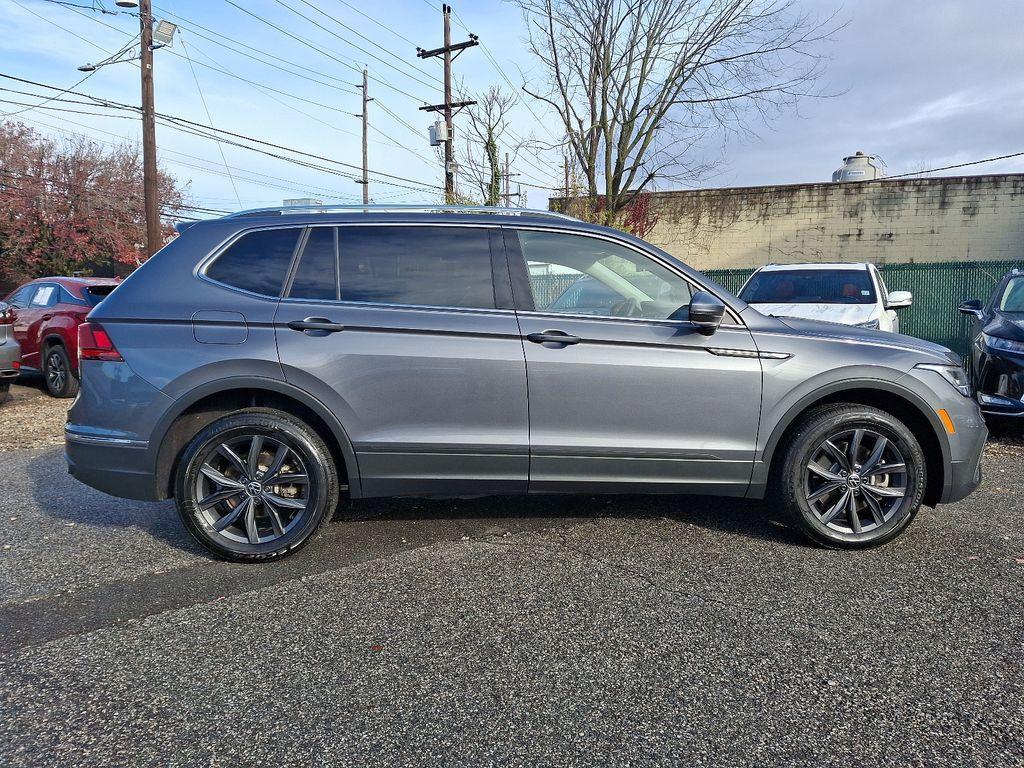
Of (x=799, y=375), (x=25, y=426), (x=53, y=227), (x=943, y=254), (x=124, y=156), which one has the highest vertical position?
(x=124, y=156)

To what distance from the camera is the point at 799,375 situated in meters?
3.68

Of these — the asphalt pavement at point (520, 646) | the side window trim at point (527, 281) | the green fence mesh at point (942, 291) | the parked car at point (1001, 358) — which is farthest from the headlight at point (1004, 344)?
the green fence mesh at point (942, 291)

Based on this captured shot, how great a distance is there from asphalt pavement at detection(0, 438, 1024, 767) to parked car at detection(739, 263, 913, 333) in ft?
12.9

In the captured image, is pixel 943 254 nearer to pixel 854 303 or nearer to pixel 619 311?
pixel 854 303

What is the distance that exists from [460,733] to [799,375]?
252 cm

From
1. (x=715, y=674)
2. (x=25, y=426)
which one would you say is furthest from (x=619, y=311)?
(x=25, y=426)

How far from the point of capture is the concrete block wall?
1725 cm

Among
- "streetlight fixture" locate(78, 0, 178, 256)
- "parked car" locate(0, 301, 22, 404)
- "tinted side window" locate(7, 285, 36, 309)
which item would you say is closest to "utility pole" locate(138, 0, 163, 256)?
"streetlight fixture" locate(78, 0, 178, 256)

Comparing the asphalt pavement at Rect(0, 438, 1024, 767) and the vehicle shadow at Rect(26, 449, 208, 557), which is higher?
the asphalt pavement at Rect(0, 438, 1024, 767)

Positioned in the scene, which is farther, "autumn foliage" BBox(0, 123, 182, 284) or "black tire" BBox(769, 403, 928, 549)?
"autumn foliage" BBox(0, 123, 182, 284)

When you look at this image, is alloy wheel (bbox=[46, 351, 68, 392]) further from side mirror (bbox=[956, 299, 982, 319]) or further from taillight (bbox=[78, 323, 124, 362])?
side mirror (bbox=[956, 299, 982, 319])

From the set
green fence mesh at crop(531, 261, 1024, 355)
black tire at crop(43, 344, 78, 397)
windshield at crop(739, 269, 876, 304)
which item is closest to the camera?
windshield at crop(739, 269, 876, 304)

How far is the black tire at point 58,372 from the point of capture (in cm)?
971

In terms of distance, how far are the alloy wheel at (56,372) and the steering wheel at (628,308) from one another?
9.03 metres
